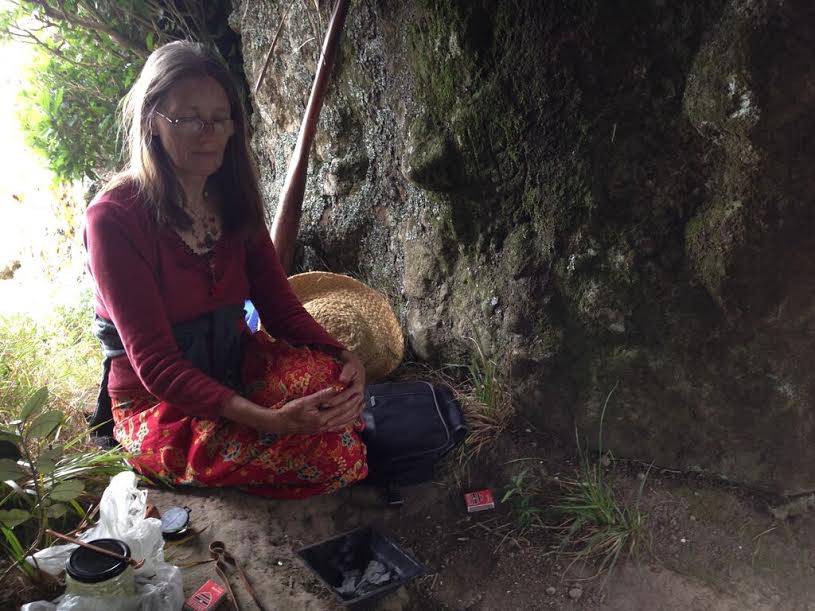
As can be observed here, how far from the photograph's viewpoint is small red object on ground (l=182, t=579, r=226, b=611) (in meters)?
1.50

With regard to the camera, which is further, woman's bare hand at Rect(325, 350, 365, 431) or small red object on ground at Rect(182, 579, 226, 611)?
woman's bare hand at Rect(325, 350, 365, 431)

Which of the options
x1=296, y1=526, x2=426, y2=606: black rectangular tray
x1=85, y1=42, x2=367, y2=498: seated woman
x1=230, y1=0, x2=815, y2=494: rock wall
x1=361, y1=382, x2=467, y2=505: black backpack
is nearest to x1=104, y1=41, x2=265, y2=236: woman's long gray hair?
x1=85, y1=42, x2=367, y2=498: seated woman

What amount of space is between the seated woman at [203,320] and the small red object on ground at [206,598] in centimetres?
33

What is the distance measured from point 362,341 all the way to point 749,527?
58.3 inches

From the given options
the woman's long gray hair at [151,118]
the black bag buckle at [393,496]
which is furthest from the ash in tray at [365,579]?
the woman's long gray hair at [151,118]

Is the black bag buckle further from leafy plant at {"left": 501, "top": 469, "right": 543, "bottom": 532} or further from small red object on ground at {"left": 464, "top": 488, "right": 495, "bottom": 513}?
leafy plant at {"left": 501, "top": 469, "right": 543, "bottom": 532}

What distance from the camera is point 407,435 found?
6.81ft

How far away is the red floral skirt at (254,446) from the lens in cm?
177

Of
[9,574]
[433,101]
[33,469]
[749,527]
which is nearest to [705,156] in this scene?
[433,101]

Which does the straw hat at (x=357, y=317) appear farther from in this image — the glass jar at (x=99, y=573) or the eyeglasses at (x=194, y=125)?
the glass jar at (x=99, y=573)

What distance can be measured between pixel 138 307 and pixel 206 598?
2.52 ft

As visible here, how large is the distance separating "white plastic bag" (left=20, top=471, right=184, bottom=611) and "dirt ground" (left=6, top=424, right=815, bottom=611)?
0.48ft

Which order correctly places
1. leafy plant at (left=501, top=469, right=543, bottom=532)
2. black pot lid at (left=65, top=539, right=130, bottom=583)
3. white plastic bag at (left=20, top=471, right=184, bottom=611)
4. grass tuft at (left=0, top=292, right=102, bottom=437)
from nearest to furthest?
1. black pot lid at (left=65, top=539, right=130, bottom=583)
2. white plastic bag at (left=20, top=471, right=184, bottom=611)
3. leafy plant at (left=501, top=469, right=543, bottom=532)
4. grass tuft at (left=0, top=292, right=102, bottom=437)

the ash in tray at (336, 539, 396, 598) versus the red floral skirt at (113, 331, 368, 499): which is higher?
the red floral skirt at (113, 331, 368, 499)
